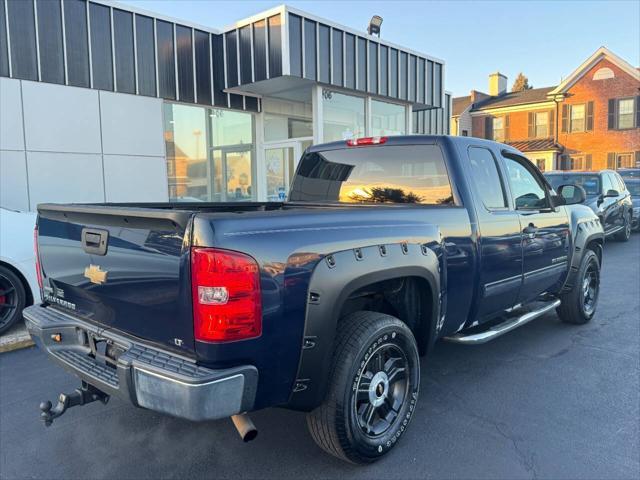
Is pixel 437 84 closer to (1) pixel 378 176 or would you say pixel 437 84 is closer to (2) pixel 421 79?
(2) pixel 421 79

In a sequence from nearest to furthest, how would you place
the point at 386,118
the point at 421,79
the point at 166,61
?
the point at 166,61
the point at 386,118
the point at 421,79

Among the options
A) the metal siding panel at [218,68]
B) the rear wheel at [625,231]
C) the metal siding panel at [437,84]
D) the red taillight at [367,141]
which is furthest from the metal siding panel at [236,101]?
the rear wheel at [625,231]

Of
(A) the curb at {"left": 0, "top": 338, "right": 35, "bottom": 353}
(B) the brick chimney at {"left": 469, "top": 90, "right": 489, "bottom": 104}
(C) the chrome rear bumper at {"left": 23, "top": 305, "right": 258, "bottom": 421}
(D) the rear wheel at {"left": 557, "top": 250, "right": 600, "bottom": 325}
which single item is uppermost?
(B) the brick chimney at {"left": 469, "top": 90, "right": 489, "bottom": 104}

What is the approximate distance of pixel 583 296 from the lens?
555cm

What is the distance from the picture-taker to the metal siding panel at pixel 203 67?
10.7m

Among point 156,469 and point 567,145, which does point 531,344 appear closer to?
point 156,469

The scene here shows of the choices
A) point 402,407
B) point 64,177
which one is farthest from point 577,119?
point 402,407

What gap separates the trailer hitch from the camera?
8.89 ft

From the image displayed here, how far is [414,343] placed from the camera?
10.5 feet

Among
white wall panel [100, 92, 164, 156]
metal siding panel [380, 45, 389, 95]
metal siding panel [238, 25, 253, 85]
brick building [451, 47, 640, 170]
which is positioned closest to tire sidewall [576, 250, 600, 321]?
metal siding panel [238, 25, 253, 85]

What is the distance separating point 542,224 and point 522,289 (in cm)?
67

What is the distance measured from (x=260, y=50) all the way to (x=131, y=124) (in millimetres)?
2986

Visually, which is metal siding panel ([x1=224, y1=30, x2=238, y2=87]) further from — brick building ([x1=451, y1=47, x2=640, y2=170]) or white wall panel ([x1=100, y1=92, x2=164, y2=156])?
brick building ([x1=451, y1=47, x2=640, y2=170])

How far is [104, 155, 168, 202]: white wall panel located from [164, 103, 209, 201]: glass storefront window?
427mm
